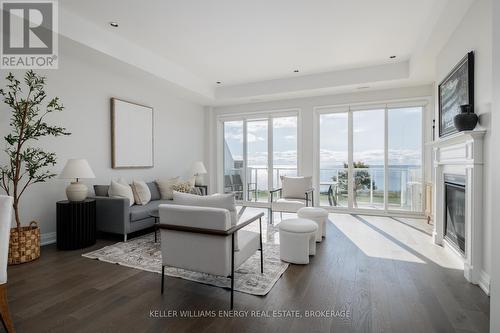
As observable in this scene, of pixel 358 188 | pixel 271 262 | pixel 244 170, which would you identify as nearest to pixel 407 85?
pixel 358 188

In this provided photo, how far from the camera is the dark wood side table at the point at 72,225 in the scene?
3.36m

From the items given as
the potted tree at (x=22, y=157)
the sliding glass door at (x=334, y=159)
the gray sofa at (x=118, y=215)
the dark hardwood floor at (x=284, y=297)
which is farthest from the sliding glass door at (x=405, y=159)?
the potted tree at (x=22, y=157)

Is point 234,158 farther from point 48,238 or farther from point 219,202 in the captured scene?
point 219,202

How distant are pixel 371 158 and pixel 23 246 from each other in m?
6.06

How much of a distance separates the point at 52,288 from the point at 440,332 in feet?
10.5

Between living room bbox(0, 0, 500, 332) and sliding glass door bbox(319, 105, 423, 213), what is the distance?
0.11ft

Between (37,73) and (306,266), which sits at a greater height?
(37,73)

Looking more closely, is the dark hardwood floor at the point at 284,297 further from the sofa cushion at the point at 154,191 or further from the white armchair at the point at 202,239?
the sofa cushion at the point at 154,191

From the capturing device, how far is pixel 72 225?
3373 millimetres

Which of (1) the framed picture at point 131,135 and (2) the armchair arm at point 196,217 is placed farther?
(1) the framed picture at point 131,135

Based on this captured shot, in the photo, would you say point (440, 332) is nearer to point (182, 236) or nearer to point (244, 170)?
point (182, 236)

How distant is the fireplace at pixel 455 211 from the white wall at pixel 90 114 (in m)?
4.90

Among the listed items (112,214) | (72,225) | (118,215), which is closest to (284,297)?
(118,215)

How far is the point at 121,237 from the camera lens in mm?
3871
